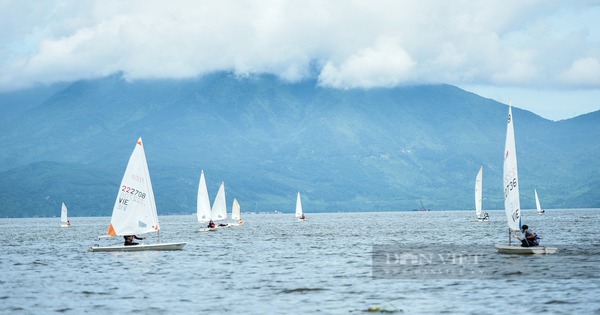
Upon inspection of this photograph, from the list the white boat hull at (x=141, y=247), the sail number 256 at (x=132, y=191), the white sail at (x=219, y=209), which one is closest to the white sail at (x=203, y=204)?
the white sail at (x=219, y=209)

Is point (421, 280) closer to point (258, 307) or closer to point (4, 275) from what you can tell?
point (258, 307)

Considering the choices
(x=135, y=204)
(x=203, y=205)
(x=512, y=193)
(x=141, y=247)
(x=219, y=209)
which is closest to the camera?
(x=512, y=193)

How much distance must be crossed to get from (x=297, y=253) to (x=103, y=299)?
41.3 metres

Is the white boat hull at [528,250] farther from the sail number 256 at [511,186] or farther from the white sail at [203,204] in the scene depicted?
the white sail at [203,204]

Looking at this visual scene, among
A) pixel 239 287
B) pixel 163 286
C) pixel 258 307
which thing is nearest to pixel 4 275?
pixel 163 286

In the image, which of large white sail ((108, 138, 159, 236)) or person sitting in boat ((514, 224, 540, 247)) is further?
large white sail ((108, 138, 159, 236))

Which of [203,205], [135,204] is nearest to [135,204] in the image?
[135,204]

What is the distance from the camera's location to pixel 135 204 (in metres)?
84.9

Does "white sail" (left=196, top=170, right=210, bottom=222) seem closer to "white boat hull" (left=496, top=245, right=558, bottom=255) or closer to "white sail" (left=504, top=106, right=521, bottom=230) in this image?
"white boat hull" (left=496, top=245, right=558, bottom=255)

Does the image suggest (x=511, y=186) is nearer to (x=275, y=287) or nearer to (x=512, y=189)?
(x=512, y=189)

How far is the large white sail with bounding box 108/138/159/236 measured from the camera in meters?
84.4

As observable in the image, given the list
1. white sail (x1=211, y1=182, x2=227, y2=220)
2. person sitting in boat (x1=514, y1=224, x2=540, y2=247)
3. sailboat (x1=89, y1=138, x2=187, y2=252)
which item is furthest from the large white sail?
white sail (x1=211, y1=182, x2=227, y2=220)

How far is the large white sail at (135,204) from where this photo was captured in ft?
277

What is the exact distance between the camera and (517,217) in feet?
245
